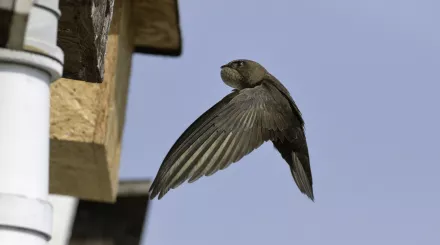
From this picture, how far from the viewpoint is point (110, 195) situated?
4.06 metres

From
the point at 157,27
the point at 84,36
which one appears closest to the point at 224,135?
the point at 84,36

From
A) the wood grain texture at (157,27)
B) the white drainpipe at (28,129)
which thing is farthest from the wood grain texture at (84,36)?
the wood grain texture at (157,27)

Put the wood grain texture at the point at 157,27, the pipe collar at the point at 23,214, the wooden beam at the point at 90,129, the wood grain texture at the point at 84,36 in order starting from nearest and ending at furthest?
the pipe collar at the point at 23,214 → the wood grain texture at the point at 84,36 → the wooden beam at the point at 90,129 → the wood grain texture at the point at 157,27

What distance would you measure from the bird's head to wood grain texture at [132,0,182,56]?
89 centimetres

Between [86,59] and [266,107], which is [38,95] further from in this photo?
[266,107]

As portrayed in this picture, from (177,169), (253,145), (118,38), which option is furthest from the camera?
(118,38)

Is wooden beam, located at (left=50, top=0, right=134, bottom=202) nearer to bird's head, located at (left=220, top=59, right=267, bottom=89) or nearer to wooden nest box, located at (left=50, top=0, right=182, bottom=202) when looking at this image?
wooden nest box, located at (left=50, top=0, right=182, bottom=202)

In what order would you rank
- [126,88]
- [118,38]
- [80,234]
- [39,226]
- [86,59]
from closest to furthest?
Answer: [39,226] → [86,59] → [118,38] → [126,88] → [80,234]

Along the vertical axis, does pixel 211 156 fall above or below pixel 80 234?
above

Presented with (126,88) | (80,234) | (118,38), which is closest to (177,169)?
(118,38)

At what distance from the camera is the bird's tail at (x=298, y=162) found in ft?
10.7

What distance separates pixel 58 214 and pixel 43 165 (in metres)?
4.29

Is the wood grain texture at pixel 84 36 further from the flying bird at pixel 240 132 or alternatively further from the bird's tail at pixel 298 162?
the bird's tail at pixel 298 162

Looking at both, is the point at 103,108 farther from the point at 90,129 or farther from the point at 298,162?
the point at 298,162
